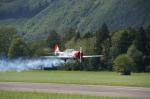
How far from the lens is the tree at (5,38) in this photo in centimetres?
13107

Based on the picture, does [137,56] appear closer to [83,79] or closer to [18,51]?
[18,51]

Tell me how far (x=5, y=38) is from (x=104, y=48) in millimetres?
31708

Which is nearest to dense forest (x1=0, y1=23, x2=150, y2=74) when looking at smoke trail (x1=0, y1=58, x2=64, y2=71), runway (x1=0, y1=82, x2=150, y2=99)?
smoke trail (x1=0, y1=58, x2=64, y2=71)

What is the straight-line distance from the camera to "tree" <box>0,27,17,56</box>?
131m

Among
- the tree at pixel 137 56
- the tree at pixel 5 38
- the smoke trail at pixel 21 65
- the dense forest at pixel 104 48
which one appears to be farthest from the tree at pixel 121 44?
the smoke trail at pixel 21 65

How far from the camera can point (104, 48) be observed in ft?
468

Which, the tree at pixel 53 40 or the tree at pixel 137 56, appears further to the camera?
the tree at pixel 53 40

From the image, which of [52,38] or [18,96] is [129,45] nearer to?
[52,38]

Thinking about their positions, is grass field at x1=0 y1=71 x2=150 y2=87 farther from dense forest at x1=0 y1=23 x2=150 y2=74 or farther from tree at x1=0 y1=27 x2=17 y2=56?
tree at x1=0 y1=27 x2=17 y2=56

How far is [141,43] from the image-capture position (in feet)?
443

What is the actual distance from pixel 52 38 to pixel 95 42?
24333 millimetres

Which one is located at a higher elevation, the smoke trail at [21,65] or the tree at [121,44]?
the tree at [121,44]

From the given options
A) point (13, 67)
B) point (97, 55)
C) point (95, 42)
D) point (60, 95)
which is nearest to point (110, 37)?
point (95, 42)

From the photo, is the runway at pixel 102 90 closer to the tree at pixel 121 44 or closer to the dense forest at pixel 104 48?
the dense forest at pixel 104 48
